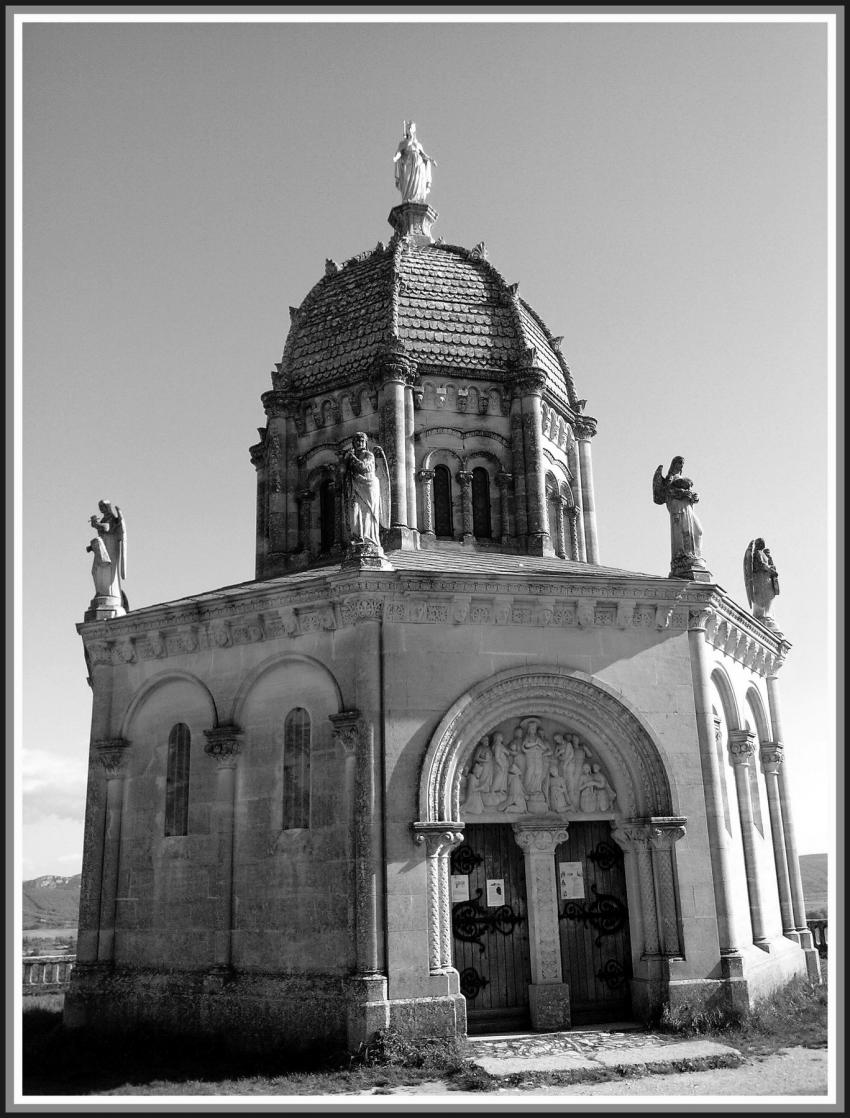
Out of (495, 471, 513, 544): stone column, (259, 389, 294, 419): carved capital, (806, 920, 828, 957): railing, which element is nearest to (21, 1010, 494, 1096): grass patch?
(495, 471, 513, 544): stone column

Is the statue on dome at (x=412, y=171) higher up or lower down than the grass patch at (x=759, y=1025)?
higher up

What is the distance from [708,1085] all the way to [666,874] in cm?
432

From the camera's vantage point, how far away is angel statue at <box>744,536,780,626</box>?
23344 mm

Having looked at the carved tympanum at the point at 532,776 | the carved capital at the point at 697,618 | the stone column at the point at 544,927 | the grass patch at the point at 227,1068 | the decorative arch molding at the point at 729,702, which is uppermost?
the carved capital at the point at 697,618

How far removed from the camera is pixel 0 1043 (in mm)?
11953

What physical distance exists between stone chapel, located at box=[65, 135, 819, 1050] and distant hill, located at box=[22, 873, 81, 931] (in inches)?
954

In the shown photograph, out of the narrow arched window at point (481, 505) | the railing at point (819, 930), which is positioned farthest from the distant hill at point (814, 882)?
the narrow arched window at point (481, 505)

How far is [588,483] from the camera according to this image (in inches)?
1031

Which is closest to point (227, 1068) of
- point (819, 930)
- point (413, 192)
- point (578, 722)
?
point (578, 722)

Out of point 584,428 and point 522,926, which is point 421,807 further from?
point 584,428

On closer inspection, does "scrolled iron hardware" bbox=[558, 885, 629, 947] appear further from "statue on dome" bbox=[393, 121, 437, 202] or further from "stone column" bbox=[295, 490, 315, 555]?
"statue on dome" bbox=[393, 121, 437, 202]

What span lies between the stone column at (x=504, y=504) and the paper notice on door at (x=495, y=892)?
821 cm

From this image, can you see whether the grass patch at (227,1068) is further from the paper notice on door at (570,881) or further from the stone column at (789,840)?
the stone column at (789,840)

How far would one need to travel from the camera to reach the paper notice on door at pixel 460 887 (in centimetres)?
1738
